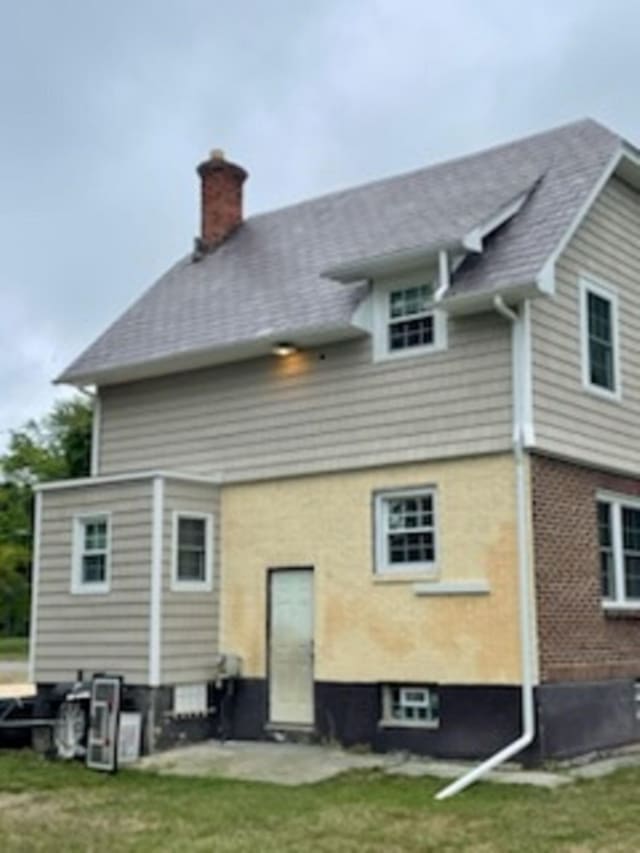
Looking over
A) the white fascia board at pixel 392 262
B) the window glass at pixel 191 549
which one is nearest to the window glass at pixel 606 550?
the white fascia board at pixel 392 262

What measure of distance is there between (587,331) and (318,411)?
357 centimetres

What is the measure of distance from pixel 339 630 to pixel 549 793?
400cm

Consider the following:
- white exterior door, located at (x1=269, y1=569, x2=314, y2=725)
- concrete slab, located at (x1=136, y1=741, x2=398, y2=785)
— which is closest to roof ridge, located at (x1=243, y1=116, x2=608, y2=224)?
white exterior door, located at (x1=269, y1=569, x2=314, y2=725)

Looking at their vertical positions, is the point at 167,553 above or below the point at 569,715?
above

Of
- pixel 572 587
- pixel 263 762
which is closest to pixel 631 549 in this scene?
pixel 572 587

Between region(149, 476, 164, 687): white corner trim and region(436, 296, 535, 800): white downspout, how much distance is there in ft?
14.1

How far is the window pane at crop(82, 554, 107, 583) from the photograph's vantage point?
1529 cm

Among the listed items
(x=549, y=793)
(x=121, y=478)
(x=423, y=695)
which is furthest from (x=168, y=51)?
(x=549, y=793)

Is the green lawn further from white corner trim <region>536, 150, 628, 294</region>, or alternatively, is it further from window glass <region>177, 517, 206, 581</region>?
white corner trim <region>536, 150, 628, 294</region>

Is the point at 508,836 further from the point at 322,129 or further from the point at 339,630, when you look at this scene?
the point at 322,129

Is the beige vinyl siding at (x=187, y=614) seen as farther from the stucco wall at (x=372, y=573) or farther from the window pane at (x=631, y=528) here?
the window pane at (x=631, y=528)

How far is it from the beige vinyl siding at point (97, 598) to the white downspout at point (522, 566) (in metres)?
→ 4.74

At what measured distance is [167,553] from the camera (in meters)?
14.6

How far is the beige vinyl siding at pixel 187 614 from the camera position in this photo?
14.4 meters
